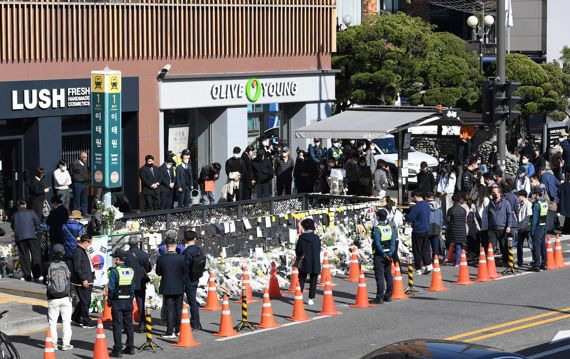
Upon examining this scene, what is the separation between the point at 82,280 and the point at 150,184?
34.2ft

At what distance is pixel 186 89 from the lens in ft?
122

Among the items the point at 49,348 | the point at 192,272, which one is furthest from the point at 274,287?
the point at 49,348

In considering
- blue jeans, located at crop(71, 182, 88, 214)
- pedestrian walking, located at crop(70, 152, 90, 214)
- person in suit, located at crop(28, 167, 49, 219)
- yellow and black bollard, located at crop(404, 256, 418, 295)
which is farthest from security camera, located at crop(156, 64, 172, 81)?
yellow and black bollard, located at crop(404, 256, 418, 295)

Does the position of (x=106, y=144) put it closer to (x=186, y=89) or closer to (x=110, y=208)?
(x=110, y=208)

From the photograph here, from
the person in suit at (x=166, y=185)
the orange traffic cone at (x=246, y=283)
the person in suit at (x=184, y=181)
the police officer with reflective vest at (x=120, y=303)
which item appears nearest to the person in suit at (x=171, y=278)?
the police officer with reflective vest at (x=120, y=303)

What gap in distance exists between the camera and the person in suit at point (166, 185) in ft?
102

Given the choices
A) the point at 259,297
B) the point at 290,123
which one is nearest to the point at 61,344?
the point at 259,297

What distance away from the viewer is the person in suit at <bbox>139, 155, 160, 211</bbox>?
30734 mm

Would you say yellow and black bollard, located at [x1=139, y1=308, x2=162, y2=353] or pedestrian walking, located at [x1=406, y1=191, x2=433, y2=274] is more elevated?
pedestrian walking, located at [x1=406, y1=191, x2=433, y2=274]

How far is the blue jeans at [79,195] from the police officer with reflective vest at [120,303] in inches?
499

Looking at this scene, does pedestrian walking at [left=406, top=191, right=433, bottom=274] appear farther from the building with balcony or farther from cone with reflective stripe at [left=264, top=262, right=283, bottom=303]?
the building with balcony

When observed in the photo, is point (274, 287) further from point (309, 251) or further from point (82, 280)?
point (82, 280)

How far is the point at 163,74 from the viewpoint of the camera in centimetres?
3603

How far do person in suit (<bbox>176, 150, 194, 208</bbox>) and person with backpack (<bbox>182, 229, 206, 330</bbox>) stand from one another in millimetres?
11068
